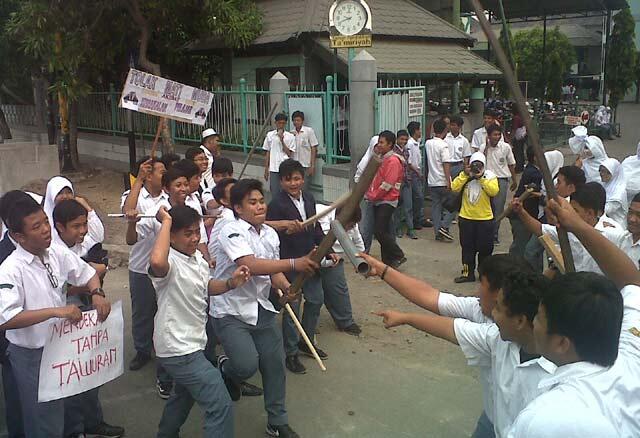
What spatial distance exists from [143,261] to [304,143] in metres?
5.27

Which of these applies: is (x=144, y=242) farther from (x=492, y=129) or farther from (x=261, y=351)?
(x=492, y=129)

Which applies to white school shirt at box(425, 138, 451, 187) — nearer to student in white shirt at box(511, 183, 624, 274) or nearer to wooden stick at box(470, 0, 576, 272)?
student in white shirt at box(511, 183, 624, 274)

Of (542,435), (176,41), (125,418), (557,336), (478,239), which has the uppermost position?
(176,41)

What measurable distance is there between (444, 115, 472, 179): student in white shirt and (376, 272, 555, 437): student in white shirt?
6.59 meters

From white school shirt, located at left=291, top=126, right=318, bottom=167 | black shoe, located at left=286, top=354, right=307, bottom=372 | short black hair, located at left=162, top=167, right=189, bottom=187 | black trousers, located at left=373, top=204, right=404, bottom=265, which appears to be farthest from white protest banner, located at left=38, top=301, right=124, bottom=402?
white school shirt, located at left=291, top=126, right=318, bottom=167

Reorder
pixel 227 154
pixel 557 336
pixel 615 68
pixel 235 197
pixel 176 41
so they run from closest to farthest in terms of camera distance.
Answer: pixel 557 336 → pixel 235 197 → pixel 227 154 → pixel 176 41 → pixel 615 68

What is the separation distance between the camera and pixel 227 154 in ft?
38.4

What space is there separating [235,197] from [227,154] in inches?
315

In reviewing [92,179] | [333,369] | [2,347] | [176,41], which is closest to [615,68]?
[176,41]

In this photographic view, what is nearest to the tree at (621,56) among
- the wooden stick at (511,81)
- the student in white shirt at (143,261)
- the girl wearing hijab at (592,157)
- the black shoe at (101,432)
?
the girl wearing hijab at (592,157)

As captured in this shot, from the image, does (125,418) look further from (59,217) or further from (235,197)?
(235,197)

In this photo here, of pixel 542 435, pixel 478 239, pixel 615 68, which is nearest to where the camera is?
pixel 542 435

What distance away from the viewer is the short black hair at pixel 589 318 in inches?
69.6

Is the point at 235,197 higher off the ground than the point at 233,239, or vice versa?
the point at 235,197
